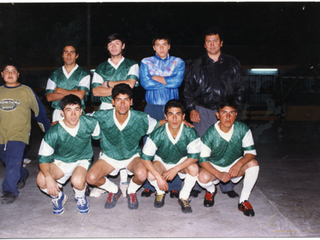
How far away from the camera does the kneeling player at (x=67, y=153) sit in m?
3.18

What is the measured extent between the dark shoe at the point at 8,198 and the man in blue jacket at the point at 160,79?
155cm

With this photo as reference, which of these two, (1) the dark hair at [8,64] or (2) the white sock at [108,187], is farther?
(1) the dark hair at [8,64]

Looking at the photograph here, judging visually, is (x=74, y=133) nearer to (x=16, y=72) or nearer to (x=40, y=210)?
(x=40, y=210)

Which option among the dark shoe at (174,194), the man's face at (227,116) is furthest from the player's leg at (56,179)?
the man's face at (227,116)

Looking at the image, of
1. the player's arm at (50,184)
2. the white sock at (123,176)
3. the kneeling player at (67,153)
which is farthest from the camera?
the white sock at (123,176)

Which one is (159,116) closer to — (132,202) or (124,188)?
(124,188)

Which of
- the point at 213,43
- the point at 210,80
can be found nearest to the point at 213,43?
the point at 213,43

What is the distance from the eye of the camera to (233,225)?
291 centimetres

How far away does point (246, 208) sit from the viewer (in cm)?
317

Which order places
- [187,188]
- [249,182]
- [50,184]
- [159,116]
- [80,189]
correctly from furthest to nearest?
[159,116] → [187,188] → [249,182] → [80,189] → [50,184]

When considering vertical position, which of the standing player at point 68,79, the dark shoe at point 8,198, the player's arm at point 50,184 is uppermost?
the standing player at point 68,79

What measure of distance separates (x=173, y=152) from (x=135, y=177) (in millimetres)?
527

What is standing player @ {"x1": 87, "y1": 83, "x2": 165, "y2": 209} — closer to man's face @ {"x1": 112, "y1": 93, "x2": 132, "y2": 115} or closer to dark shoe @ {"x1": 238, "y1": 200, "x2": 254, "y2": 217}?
man's face @ {"x1": 112, "y1": 93, "x2": 132, "y2": 115}

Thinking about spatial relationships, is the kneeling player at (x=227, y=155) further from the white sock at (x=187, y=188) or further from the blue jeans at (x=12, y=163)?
the blue jeans at (x=12, y=163)
